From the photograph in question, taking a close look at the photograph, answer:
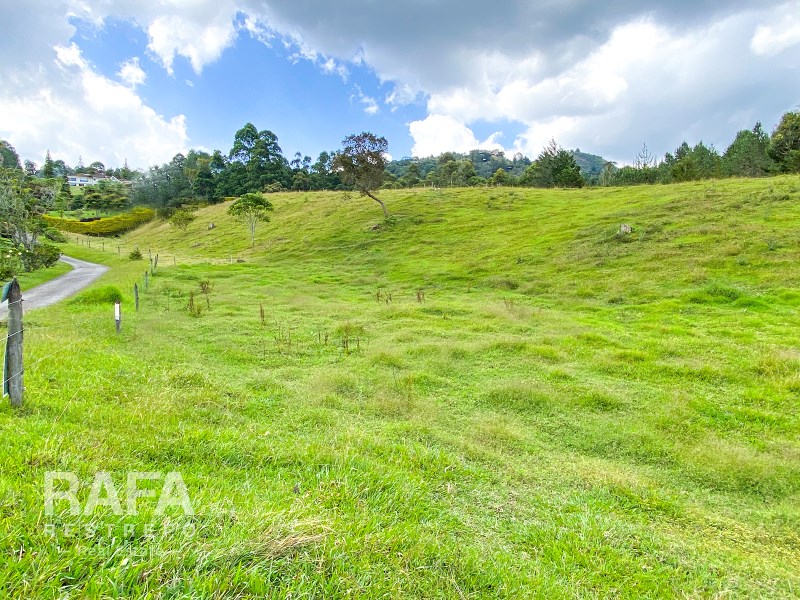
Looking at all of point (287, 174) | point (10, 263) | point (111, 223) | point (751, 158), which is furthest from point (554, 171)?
point (111, 223)

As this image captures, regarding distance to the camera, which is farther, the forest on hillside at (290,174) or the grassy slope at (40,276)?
the forest on hillside at (290,174)

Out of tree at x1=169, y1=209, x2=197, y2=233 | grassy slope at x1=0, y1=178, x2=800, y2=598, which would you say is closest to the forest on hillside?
tree at x1=169, y1=209, x2=197, y2=233

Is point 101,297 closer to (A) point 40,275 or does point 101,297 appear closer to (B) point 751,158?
(A) point 40,275

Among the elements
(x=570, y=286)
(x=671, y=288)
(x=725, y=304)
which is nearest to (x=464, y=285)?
(x=570, y=286)

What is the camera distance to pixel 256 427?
5648 millimetres

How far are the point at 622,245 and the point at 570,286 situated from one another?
283 inches

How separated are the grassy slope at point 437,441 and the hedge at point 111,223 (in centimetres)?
6731

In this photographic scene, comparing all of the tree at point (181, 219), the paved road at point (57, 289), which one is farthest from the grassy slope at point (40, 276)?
the tree at point (181, 219)

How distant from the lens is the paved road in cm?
1808

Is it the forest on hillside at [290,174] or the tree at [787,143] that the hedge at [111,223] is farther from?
the tree at [787,143]

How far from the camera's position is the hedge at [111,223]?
68.8m

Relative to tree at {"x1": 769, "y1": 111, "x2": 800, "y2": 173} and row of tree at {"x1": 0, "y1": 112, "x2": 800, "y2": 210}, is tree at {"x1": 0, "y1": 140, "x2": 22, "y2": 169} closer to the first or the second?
row of tree at {"x1": 0, "y1": 112, "x2": 800, "y2": 210}

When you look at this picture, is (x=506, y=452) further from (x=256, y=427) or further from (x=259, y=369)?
(x=259, y=369)

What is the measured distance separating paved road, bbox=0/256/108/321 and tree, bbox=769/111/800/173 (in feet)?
213
